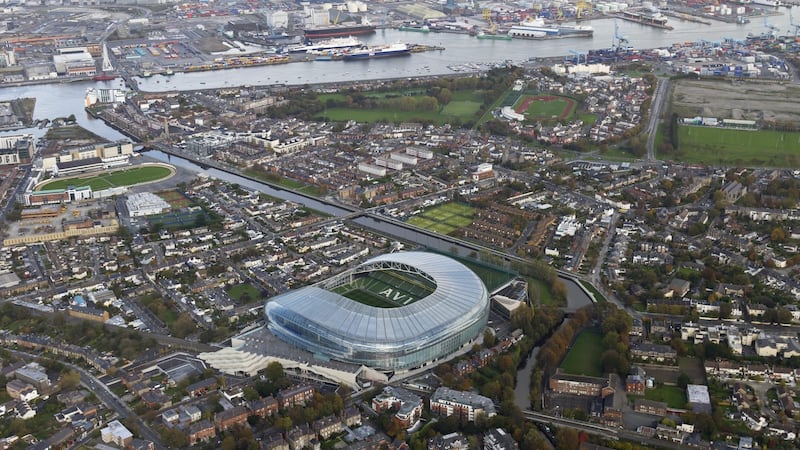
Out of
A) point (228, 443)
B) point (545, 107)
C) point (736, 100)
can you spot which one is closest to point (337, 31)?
point (545, 107)

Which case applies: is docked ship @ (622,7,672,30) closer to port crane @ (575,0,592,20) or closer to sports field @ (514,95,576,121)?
port crane @ (575,0,592,20)

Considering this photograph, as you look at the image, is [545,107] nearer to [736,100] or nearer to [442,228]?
[736,100]

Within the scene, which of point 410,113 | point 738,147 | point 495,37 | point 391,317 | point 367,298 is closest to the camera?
point 391,317

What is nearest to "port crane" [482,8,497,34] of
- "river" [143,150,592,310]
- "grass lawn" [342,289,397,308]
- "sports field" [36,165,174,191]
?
"river" [143,150,592,310]

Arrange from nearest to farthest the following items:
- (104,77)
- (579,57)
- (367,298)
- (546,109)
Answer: (367,298), (546,109), (104,77), (579,57)

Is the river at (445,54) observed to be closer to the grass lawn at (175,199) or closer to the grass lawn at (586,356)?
the grass lawn at (175,199)

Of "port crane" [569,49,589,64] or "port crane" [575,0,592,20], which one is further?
"port crane" [575,0,592,20]

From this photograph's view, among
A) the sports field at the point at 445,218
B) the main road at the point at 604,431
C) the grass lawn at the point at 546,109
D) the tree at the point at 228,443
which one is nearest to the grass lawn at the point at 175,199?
the sports field at the point at 445,218
